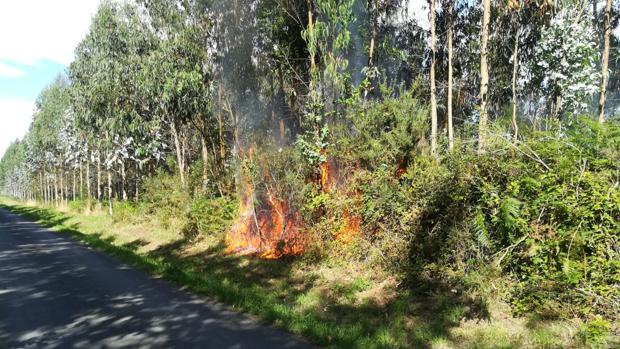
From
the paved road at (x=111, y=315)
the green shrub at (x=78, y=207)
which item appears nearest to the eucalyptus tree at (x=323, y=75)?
the paved road at (x=111, y=315)

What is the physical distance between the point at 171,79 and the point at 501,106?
21.4 metres

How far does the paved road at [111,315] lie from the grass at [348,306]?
0.49 meters

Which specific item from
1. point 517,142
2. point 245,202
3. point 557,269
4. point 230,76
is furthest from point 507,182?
point 230,76

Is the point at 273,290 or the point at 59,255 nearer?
the point at 273,290

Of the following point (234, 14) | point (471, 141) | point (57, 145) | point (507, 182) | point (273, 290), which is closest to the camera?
point (507, 182)

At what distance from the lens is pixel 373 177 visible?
9797 mm

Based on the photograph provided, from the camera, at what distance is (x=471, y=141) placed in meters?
7.73

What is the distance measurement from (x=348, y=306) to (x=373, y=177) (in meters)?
3.18

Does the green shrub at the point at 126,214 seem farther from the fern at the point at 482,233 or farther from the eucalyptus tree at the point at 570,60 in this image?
the eucalyptus tree at the point at 570,60

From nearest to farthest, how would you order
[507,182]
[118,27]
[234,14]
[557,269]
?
[557,269], [507,182], [234,14], [118,27]

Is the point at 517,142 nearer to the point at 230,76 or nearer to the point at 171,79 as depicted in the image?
the point at 230,76

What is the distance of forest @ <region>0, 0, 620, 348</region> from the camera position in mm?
5953

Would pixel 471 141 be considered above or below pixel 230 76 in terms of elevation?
below

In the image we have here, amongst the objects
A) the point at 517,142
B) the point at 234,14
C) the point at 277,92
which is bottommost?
the point at 517,142
